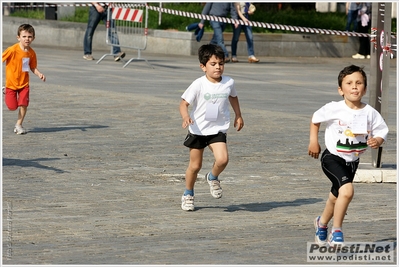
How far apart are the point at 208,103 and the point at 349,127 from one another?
5.34ft

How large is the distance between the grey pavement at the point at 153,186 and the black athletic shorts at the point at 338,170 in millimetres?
433

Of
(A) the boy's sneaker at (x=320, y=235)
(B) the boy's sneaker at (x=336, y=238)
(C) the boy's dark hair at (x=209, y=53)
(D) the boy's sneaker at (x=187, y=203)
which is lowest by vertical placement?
(D) the boy's sneaker at (x=187, y=203)

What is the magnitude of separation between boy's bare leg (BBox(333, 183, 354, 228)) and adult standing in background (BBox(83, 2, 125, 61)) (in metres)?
14.4

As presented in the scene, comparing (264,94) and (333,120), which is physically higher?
(333,120)

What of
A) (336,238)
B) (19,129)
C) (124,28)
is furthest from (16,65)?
(124,28)

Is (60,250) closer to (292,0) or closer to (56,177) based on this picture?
(56,177)

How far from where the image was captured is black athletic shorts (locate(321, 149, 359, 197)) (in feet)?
22.9

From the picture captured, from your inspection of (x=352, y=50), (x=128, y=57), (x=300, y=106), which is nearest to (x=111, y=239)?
(x=300, y=106)

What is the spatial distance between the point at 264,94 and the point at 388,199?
781 centimetres

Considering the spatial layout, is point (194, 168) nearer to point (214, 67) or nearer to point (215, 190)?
point (215, 190)

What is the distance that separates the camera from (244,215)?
8.05 meters

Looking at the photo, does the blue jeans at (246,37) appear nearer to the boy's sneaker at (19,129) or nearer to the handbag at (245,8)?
the handbag at (245,8)

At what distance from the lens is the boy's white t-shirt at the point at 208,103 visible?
825 cm

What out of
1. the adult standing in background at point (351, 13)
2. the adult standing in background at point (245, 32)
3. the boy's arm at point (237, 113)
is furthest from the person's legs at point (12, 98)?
the adult standing in background at point (351, 13)
